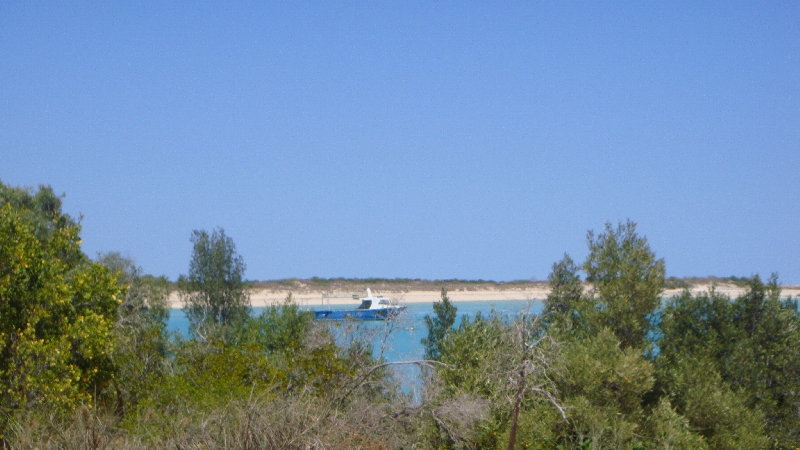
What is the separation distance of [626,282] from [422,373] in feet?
20.8

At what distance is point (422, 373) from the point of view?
19.9 m

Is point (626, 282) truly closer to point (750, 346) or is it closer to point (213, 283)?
point (750, 346)

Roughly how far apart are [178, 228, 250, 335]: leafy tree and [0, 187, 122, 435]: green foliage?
28204 mm

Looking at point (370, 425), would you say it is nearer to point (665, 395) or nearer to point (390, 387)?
point (390, 387)

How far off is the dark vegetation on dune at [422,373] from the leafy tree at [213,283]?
11.1 metres

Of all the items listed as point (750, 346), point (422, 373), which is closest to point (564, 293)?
point (750, 346)

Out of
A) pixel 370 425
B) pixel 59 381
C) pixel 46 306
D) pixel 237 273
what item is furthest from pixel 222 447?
pixel 237 273

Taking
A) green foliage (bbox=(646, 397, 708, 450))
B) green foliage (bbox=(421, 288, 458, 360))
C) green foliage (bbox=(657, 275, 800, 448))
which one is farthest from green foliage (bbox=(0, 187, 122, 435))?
green foliage (bbox=(421, 288, 458, 360))

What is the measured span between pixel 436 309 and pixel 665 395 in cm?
1628

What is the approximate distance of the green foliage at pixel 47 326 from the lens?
40.3ft

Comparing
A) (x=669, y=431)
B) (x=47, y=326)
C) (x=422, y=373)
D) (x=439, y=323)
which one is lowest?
(x=669, y=431)

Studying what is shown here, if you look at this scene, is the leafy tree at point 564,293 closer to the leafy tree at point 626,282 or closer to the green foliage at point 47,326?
the leafy tree at point 626,282

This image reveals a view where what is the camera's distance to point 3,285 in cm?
1262

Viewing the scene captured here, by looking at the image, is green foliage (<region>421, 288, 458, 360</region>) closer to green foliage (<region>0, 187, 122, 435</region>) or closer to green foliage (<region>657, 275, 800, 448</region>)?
green foliage (<region>657, 275, 800, 448</region>)
